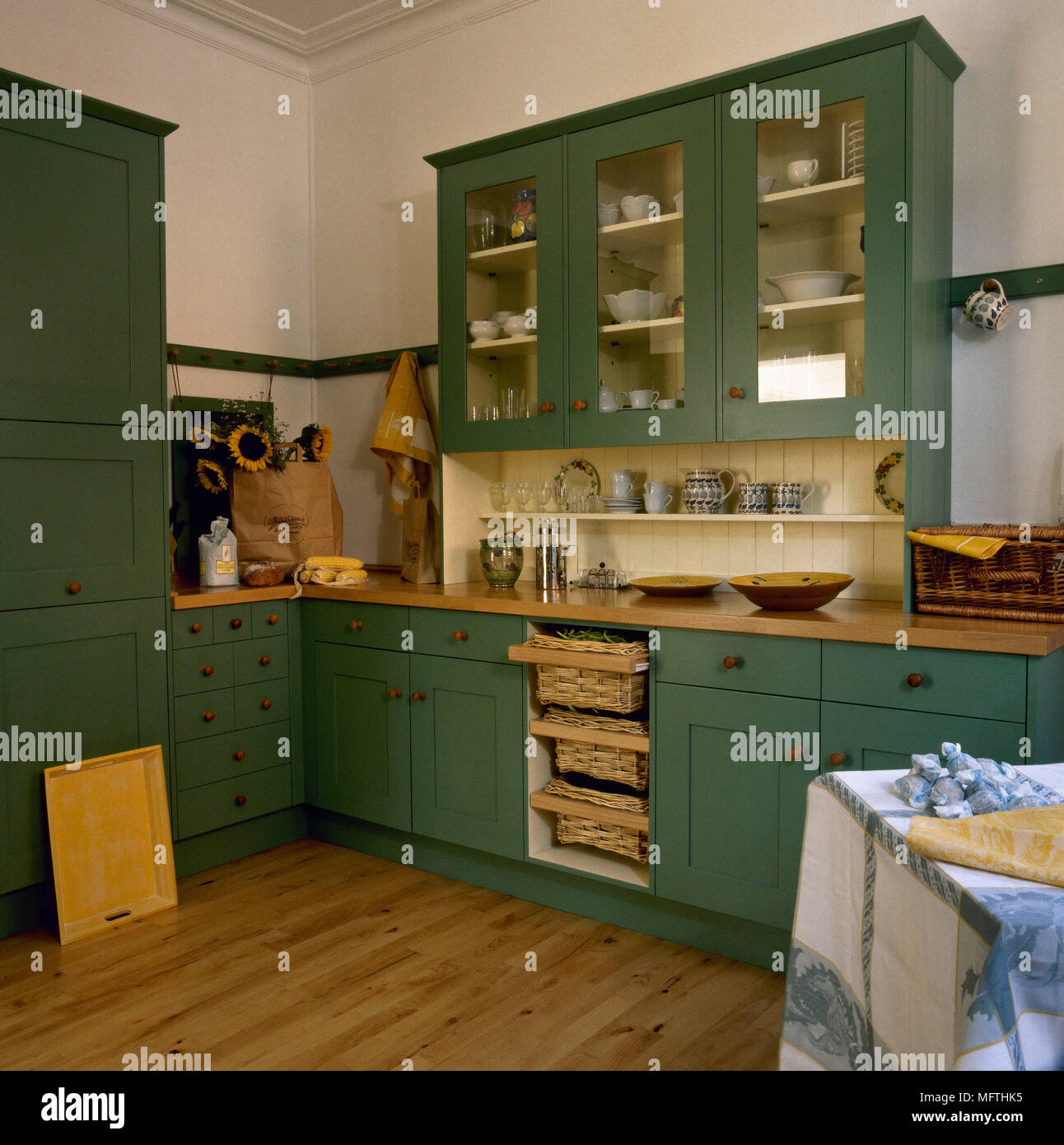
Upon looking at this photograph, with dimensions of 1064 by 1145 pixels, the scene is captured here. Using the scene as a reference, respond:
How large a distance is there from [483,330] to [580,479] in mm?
611

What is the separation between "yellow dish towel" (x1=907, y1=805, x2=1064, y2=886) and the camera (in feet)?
3.67

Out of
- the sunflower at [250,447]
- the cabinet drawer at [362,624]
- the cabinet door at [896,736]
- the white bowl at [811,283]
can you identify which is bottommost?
the cabinet door at [896,736]

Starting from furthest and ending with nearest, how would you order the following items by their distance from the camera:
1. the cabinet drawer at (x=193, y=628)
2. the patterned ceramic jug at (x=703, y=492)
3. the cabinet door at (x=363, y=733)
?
the cabinet door at (x=363, y=733) < the cabinet drawer at (x=193, y=628) < the patterned ceramic jug at (x=703, y=492)

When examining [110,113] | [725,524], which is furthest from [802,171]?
[110,113]

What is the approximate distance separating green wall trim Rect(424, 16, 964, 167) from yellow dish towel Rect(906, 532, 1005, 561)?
1224mm

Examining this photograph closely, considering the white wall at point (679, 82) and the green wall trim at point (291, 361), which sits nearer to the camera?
the white wall at point (679, 82)

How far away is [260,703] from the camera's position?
11.3 ft

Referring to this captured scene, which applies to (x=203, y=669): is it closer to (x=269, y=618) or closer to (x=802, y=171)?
(x=269, y=618)

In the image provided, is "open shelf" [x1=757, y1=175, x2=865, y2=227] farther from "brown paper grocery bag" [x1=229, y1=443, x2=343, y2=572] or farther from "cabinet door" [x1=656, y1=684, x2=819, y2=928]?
"brown paper grocery bag" [x1=229, y1=443, x2=343, y2=572]

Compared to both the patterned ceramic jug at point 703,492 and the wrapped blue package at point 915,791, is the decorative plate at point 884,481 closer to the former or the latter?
the patterned ceramic jug at point 703,492

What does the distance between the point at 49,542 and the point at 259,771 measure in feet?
3.60

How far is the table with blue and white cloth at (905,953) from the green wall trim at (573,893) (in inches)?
43.5

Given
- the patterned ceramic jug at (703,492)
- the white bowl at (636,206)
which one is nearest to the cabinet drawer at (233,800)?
the patterned ceramic jug at (703,492)

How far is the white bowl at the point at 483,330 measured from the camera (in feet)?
10.8
